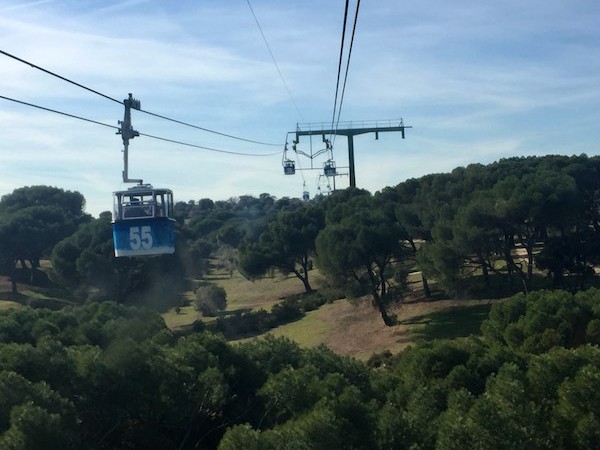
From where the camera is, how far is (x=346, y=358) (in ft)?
74.7

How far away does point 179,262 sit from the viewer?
182ft

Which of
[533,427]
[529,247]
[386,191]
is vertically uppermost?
[386,191]

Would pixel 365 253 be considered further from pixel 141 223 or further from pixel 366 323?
pixel 141 223

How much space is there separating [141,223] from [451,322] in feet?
86.5

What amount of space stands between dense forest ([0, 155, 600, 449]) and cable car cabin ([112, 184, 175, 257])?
3549mm

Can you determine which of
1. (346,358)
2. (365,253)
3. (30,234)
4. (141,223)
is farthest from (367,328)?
(30,234)

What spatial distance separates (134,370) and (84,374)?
1.17m

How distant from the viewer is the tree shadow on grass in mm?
36938

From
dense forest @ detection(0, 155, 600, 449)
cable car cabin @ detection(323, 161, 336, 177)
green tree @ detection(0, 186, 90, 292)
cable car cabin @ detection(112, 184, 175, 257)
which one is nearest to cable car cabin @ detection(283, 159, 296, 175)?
cable car cabin @ detection(323, 161, 336, 177)

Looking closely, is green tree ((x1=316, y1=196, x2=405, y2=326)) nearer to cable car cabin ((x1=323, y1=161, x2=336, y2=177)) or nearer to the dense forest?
the dense forest

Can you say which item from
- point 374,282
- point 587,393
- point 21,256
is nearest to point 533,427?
point 587,393

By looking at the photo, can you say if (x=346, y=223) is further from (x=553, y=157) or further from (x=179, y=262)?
(x=553, y=157)

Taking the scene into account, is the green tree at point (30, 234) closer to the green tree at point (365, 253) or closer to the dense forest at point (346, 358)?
the dense forest at point (346, 358)

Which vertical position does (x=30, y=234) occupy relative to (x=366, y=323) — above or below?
above
